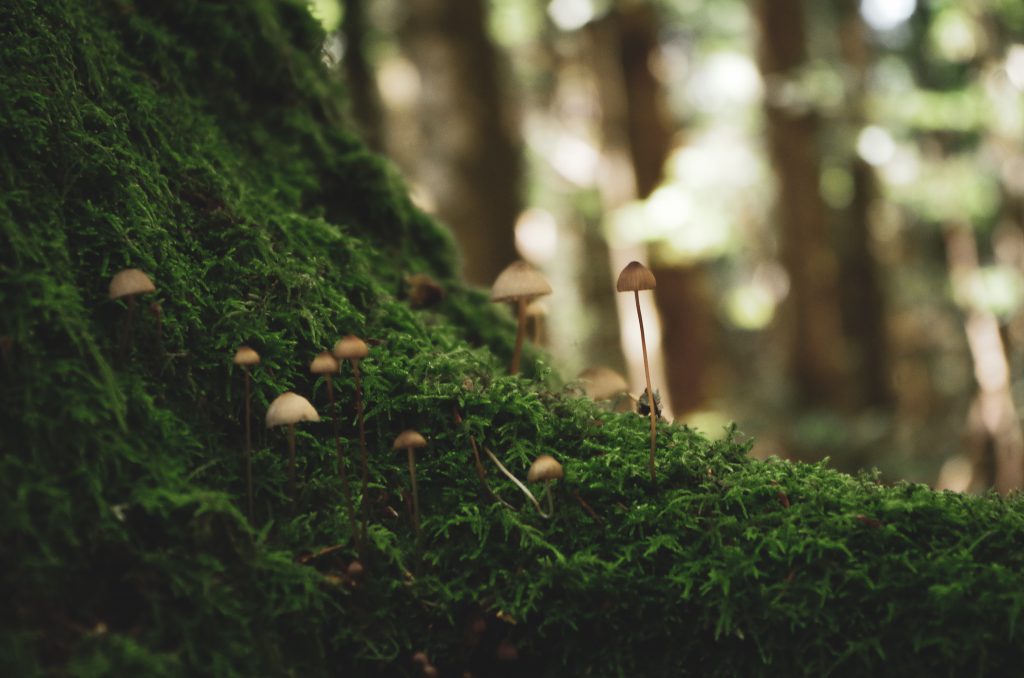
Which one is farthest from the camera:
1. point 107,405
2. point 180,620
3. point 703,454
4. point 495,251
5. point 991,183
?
point 991,183

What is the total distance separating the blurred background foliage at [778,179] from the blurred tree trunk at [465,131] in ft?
0.07

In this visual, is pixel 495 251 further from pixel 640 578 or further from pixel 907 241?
pixel 907 241

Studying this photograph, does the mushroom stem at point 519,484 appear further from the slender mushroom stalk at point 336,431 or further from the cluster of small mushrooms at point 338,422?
the slender mushroom stalk at point 336,431

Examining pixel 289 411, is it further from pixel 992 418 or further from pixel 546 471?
pixel 992 418

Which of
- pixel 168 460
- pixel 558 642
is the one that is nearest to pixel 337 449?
pixel 168 460

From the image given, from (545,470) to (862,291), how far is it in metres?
15.2

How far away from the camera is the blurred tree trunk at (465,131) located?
7957 millimetres

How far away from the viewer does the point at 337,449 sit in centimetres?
200

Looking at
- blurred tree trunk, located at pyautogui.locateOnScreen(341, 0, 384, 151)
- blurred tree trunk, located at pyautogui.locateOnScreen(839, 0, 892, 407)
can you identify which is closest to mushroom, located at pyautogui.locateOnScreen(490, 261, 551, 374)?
blurred tree trunk, located at pyautogui.locateOnScreen(341, 0, 384, 151)

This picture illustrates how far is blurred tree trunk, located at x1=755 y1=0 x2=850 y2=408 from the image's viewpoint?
1197 centimetres

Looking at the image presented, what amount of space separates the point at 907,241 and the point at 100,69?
2466 centimetres

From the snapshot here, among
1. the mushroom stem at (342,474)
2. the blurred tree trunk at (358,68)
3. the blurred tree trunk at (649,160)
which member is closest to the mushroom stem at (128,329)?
the mushroom stem at (342,474)

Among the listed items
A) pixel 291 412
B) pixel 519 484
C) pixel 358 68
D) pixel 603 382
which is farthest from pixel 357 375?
pixel 358 68

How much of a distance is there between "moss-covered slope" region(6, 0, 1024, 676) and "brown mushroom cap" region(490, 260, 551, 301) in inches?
11.2
